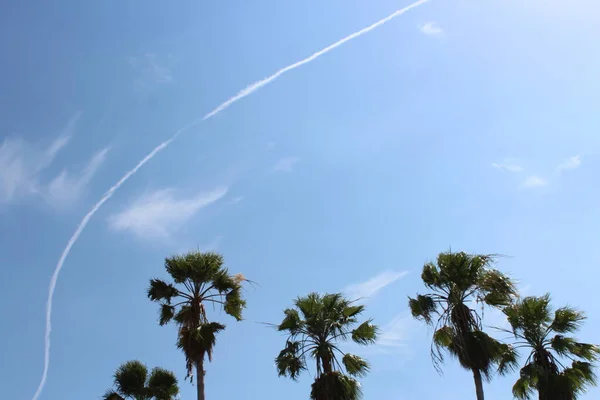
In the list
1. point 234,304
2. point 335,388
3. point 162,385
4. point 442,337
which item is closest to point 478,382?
point 442,337

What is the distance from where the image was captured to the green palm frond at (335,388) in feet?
78.3

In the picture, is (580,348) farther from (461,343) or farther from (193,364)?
(193,364)

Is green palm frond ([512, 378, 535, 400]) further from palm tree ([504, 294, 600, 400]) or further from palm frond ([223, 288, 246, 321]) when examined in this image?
palm frond ([223, 288, 246, 321])

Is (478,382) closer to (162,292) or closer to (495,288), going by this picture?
Answer: (495,288)

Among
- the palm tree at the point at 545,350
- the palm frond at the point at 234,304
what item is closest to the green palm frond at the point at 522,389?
the palm tree at the point at 545,350

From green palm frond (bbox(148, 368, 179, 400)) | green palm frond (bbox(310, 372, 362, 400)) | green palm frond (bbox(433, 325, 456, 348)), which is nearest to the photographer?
green palm frond (bbox(310, 372, 362, 400))

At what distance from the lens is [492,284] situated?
25203 mm

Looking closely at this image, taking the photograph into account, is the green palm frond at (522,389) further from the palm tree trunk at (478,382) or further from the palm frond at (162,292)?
the palm frond at (162,292)

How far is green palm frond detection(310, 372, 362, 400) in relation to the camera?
2388 centimetres

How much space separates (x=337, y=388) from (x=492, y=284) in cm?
738

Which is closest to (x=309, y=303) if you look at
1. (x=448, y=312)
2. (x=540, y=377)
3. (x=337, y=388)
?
(x=337, y=388)

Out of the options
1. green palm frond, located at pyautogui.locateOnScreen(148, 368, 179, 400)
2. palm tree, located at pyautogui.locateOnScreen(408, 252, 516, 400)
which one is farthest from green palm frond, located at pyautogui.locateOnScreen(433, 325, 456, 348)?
green palm frond, located at pyautogui.locateOnScreen(148, 368, 179, 400)

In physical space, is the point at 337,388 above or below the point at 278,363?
below

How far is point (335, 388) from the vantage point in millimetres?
24047
